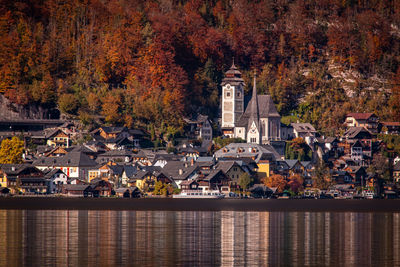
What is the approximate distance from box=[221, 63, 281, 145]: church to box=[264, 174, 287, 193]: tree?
19834 millimetres

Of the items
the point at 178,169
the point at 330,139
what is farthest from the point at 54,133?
the point at 330,139

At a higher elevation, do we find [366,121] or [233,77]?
[233,77]

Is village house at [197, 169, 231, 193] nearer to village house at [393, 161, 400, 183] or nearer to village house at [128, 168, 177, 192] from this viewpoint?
village house at [128, 168, 177, 192]

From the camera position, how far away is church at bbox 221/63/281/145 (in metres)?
155

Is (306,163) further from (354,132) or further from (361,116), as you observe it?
(361,116)

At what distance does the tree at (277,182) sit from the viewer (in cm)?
13138

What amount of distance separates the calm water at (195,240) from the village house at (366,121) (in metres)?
70.3

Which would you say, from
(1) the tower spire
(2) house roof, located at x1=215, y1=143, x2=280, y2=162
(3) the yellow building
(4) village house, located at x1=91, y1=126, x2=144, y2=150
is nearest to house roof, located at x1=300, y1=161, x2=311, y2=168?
(2) house roof, located at x1=215, y1=143, x2=280, y2=162

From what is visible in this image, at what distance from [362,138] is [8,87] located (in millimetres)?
49215

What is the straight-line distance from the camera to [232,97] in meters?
161

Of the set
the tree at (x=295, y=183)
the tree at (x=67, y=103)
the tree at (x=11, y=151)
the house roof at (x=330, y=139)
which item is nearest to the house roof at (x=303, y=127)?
the house roof at (x=330, y=139)

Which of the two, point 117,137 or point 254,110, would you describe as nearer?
point 117,137

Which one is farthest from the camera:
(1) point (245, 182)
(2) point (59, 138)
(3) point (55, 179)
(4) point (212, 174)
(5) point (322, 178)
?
(2) point (59, 138)

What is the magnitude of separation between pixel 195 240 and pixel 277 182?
70967 millimetres
